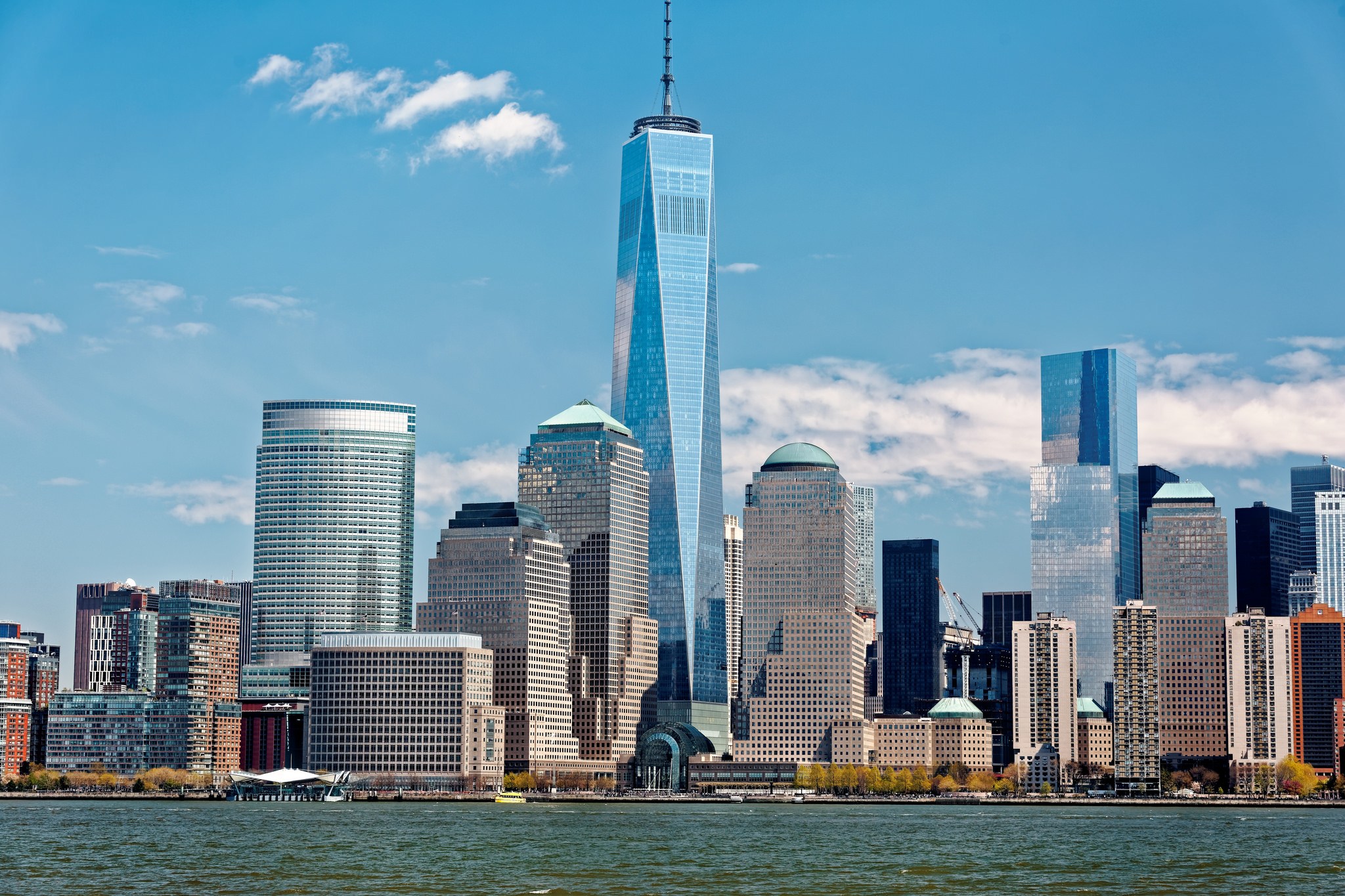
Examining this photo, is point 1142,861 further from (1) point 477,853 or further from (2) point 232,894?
(2) point 232,894

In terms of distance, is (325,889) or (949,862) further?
(949,862)

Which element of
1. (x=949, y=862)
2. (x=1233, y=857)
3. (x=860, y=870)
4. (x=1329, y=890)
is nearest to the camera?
(x=1329, y=890)

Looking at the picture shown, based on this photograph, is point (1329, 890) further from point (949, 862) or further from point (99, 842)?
point (99, 842)

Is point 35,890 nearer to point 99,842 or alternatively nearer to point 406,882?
point 406,882

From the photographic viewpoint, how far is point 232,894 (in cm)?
13638

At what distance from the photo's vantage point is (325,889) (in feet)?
461

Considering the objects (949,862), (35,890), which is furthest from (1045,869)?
(35,890)

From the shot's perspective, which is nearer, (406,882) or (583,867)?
(406,882)

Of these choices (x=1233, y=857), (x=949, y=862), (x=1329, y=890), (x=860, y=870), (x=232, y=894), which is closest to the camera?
(x=232, y=894)

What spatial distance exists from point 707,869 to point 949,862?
23.4m

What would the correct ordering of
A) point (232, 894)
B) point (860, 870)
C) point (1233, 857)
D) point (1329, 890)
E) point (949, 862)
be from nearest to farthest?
1. point (232, 894)
2. point (1329, 890)
3. point (860, 870)
4. point (949, 862)
5. point (1233, 857)

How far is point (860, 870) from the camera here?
164000 mm

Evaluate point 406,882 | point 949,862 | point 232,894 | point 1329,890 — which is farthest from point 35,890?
point 1329,890

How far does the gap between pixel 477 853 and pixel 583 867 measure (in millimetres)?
20321
